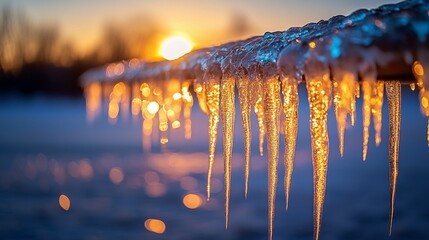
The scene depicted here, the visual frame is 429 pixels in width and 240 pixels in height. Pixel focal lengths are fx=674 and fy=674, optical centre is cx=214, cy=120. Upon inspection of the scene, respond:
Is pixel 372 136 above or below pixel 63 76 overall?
below

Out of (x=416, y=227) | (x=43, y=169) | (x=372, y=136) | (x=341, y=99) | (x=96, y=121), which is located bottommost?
(x=341, y=99)

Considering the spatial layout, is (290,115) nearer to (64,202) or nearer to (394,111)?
(394,111)

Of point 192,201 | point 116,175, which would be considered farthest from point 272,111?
point 116,175

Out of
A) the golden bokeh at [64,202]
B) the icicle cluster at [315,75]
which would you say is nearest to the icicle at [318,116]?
the icicle cluster at [315,75]

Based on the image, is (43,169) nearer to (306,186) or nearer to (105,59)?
(306,186)

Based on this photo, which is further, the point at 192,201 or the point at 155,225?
the point at 192,201

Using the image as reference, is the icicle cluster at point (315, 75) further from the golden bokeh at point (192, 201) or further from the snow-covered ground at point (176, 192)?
the golden bokeh at point (192, 201)

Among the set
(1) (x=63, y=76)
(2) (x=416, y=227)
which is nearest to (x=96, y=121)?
(1) (x=63, y=76)
